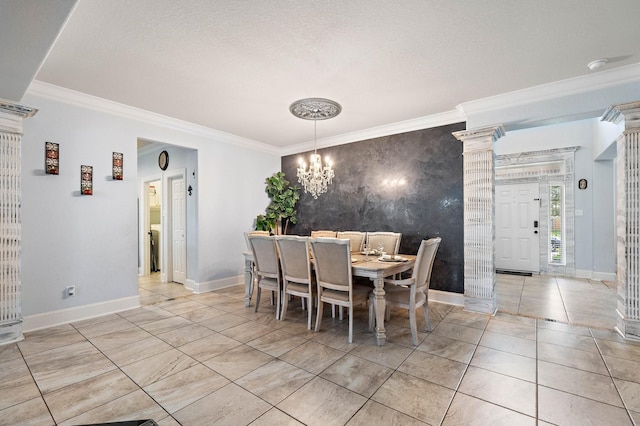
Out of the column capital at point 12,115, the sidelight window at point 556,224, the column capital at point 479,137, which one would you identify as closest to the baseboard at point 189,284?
the column capital at point 12,115

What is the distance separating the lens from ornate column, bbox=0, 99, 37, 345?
2807mm

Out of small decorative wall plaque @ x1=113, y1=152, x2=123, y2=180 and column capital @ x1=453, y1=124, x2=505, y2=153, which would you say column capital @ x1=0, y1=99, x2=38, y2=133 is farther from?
column capital @ x1=453, y1=124, x2=505, y2=153

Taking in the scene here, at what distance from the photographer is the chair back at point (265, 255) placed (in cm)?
343

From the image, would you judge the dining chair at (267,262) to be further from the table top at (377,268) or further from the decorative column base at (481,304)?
the decorative column base at (481,304)

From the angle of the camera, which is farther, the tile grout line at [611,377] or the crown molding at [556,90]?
the crown molding at [556,90]

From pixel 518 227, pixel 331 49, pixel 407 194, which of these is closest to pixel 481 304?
pixel 407 194

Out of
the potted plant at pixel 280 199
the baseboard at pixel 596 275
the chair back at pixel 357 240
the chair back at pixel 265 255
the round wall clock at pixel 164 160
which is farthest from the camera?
the potted plant at pixel 280 199

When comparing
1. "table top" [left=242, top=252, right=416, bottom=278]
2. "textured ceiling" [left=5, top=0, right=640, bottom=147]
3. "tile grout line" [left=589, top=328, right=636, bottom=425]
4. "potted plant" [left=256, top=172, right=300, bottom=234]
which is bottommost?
"tile grout line" [left=589, top=328, right=636, bottom=425]

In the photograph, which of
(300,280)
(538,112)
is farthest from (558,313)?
(300,280)

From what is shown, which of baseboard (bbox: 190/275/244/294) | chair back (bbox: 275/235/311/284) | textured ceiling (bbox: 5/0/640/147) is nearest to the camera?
textured ceiling (bbox: 5/0/640/147)

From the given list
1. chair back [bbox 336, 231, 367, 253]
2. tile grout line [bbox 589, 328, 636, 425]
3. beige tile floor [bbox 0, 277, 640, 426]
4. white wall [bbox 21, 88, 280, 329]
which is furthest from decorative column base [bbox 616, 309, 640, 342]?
white wall [bbox 21, 88, 280, 329]

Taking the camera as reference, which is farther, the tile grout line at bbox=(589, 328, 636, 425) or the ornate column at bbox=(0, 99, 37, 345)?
the ornate column at bbox=(0, 99, 37, 345)

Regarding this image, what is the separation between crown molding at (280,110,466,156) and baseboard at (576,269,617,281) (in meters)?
4.24

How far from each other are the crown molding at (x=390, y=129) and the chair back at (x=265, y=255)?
8.51ft
